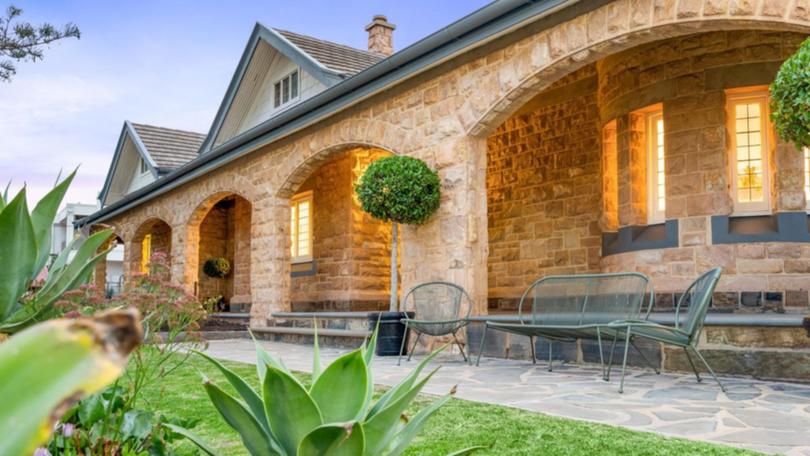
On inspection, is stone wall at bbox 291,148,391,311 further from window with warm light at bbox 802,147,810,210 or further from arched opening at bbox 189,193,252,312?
window with warm light at bbox 802,147,810,210

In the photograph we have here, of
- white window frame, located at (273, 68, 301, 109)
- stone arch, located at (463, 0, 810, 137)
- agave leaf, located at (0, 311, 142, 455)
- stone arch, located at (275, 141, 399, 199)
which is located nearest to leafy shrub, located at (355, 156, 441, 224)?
stone arch, located at (463, 0, 810, 137)

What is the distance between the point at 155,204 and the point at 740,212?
12358 millimetres

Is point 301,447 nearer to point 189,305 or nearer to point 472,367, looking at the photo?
point 189,305

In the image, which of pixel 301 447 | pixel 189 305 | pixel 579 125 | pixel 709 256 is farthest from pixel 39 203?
pixel 579 125

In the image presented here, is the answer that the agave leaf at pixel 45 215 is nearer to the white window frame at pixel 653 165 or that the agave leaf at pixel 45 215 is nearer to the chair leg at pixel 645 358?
the chair leg at pixel 645 358

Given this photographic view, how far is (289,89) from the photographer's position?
1410cm

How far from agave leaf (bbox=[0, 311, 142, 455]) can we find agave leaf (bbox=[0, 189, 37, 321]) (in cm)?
158

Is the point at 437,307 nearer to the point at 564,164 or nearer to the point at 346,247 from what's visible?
the point at 564,164

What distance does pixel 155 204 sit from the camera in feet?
51.7

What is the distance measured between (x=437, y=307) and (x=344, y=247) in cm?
535

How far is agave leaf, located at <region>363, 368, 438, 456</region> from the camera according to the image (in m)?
1.42

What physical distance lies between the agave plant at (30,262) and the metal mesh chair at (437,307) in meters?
4.37

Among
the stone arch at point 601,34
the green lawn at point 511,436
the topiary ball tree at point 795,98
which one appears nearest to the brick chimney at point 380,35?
the stone arch at point 601,34

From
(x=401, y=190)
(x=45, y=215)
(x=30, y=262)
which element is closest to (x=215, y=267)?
(x=401, y=190)
